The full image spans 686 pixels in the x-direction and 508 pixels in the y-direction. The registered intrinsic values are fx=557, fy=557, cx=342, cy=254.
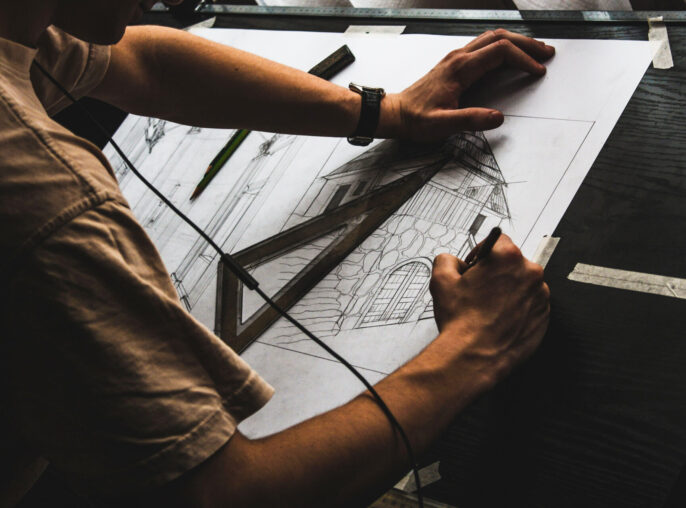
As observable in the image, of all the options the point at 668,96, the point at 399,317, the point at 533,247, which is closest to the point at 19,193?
the point at 399,317

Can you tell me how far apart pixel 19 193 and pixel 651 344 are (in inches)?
27.2

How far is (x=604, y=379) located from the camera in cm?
65

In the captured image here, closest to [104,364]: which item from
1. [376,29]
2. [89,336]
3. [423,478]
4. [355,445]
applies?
[89,336]

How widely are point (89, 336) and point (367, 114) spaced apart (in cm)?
62

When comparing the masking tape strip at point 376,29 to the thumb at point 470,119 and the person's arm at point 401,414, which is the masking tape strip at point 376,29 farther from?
the person's arm at point 401,414

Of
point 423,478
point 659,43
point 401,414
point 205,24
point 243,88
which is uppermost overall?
point 205,24

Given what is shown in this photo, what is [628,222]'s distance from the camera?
736 millimetres

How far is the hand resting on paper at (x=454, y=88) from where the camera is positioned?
0.89 metres

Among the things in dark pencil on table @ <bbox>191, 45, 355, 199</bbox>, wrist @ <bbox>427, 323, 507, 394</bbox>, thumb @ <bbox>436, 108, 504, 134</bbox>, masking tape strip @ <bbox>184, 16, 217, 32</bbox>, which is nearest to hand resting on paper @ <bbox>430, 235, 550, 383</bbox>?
A: wrist @ <bbox>427, 323, 507, 394</bbox>

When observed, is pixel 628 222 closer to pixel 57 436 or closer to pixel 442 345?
pixel 442 345

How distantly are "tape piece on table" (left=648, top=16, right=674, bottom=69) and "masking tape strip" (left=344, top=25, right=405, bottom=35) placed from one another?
0.45 meters

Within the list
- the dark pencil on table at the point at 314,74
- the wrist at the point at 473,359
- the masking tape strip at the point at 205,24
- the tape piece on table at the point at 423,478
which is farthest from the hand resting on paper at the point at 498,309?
the masking tape strip at the point at 205,24

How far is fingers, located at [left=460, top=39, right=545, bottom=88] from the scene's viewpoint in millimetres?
907

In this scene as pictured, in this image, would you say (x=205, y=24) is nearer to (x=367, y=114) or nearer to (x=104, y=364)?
(x=367, y=114)
